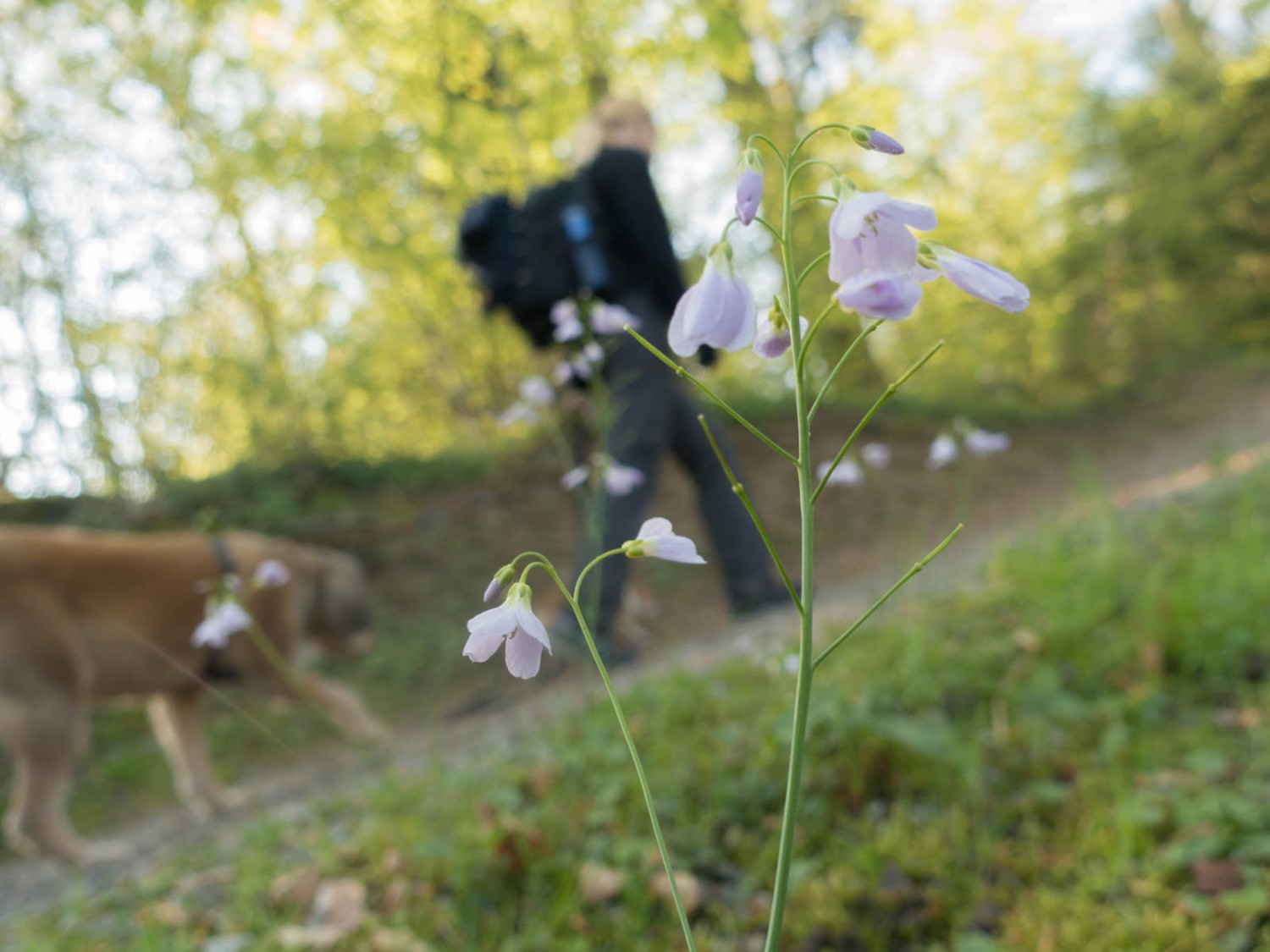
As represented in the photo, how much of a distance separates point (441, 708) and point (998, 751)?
300 cm

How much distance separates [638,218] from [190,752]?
3093 mm

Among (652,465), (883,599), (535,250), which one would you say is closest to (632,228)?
(535,250)

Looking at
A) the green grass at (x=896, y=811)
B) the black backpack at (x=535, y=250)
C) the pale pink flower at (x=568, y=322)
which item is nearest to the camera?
the green grass at (x=896, y=811)

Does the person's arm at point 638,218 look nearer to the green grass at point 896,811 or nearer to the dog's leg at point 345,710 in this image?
the green grass at point 896,811

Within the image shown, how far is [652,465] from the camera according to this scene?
371 centimetres

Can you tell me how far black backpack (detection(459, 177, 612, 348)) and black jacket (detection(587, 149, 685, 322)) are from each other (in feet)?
0.27

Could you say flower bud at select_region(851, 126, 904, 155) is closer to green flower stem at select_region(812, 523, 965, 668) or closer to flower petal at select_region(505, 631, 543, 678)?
green flower stem at select_region(812, 523, 965, 668)

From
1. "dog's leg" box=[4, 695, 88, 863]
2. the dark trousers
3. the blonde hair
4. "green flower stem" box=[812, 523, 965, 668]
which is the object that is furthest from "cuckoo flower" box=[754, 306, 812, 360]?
"dog's leg" box=[4, 695, 88, 863]

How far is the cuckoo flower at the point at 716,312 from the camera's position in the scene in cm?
70

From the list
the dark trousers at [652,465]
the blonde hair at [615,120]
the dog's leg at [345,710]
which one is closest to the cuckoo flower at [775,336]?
the dark trousers at [652,465]

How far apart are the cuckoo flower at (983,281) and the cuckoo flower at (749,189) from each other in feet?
0.49

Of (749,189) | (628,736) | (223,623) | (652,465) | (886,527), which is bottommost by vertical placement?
(628,736)

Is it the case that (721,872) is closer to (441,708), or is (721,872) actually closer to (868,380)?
(441,708)

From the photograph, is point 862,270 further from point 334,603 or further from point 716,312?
point 334,603
